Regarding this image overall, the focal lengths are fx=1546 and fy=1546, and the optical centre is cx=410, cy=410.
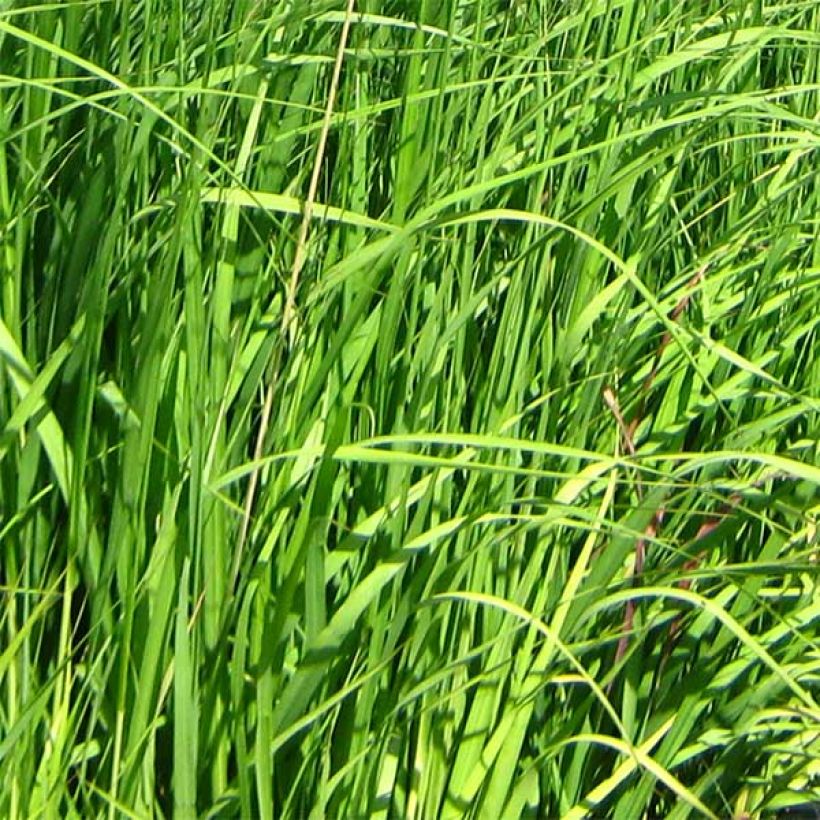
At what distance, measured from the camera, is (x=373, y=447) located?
1.27 m

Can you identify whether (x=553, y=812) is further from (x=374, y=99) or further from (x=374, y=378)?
(x=374, y=99)

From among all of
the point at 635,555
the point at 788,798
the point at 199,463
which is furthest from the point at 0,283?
the point at 788,798

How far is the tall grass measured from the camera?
3.81 ft

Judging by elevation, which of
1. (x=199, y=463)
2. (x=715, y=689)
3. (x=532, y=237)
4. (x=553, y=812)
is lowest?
(x=553, y=812)

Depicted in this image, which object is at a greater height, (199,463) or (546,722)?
(199,463)

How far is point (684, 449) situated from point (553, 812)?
0.42m

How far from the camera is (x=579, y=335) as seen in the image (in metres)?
1.35

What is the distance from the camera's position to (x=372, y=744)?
1.15 meters

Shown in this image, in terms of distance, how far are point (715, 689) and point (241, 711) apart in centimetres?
43

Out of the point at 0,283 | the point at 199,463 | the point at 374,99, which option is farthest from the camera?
the point at 374,99

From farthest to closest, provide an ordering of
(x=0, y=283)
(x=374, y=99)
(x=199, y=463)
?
1. (x=374, y=99)
2. (x=0, y=283)
3. (x=199, y=463)

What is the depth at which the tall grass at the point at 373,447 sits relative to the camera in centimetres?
116

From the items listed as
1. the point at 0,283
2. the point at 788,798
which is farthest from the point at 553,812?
the point at 0,283

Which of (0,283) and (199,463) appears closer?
(199,463)
